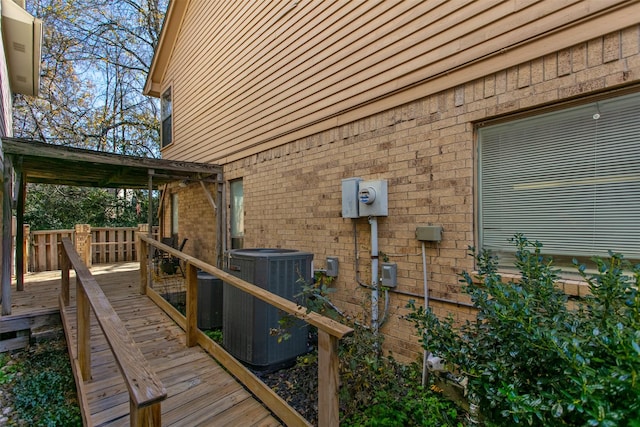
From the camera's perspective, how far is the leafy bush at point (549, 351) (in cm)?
117

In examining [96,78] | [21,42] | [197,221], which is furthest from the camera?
[96,78]

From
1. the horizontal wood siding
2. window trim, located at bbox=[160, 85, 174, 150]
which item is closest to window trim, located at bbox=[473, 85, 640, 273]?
the horizontal wood siding

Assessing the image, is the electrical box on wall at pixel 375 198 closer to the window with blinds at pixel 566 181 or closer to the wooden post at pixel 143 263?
the window with blinds at pixel 566 181

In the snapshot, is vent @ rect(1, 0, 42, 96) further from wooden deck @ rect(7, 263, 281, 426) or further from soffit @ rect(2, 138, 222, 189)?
wooden deck @ rect(7, 263, 281, 426)

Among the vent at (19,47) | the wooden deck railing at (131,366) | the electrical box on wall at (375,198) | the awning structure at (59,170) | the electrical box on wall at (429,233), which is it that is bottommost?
the wooden deck railing at (131,366)

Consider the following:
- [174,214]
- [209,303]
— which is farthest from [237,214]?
[174,214]

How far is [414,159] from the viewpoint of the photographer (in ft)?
10.9

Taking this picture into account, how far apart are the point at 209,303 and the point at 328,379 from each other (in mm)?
3398

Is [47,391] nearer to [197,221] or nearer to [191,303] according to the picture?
[191,303]

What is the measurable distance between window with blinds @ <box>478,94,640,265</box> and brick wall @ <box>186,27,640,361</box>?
0.15 metres

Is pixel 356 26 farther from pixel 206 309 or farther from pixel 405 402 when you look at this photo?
pixel 206 309

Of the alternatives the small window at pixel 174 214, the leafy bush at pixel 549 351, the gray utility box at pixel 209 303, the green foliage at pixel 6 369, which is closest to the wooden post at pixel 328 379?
the leafy bush at pixel 549 351

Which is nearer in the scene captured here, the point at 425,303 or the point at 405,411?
the point at 405,411

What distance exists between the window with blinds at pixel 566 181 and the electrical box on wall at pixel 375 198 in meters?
0.97
